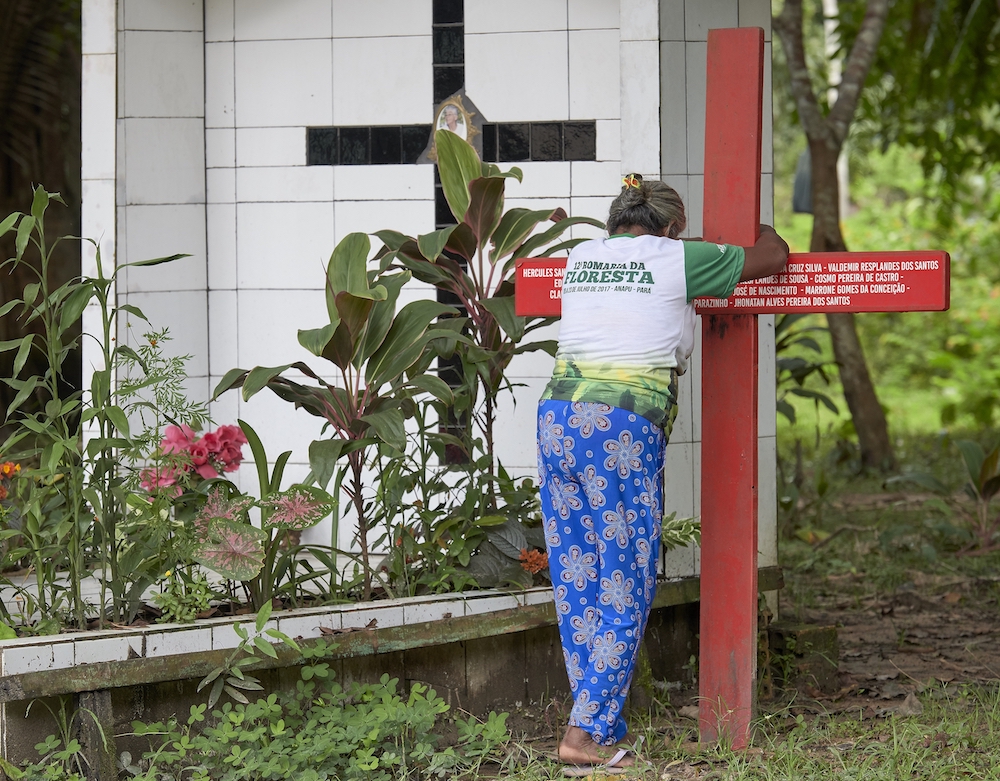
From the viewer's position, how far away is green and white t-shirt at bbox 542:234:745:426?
127 inches

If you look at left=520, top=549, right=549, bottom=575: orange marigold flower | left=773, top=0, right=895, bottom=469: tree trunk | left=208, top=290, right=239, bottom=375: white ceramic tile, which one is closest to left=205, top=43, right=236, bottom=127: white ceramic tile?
left=208, top=290, right=239, bottom=375: white ceramic tile

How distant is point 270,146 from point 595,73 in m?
1.35

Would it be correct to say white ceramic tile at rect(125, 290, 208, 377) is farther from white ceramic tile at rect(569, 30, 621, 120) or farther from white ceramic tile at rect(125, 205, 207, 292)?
white ceramic tile at rect(569, 30, 621, 120)

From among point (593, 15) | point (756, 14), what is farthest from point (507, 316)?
point (756, 14)

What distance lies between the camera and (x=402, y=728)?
339cm

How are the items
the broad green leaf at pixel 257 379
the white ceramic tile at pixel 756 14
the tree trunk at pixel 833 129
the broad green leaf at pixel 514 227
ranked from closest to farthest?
the broad green leaf at pixel 257 379, the broad green leaf at pixel 514 227, the white ceramic tile at pixel 756 14, the tree trunk at pixel 833 129

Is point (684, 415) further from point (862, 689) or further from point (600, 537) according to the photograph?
point (862, 689)

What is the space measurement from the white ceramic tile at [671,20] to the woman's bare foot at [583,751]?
91.9 inches

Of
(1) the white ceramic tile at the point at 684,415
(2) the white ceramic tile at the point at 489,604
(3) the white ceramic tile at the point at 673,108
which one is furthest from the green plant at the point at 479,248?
(1) the white ceramic tile at the point at 684,415

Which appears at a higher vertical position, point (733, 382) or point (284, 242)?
point (284, 242)

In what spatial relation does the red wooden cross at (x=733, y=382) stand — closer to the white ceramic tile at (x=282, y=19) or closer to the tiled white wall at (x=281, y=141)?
the tiled white wall at (x=281, y=141)

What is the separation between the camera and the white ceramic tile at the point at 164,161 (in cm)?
460

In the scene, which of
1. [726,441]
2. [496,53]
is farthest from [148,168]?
[726,441]

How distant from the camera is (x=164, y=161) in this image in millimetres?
4703
